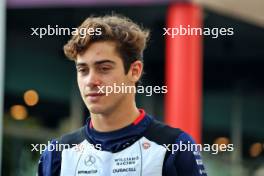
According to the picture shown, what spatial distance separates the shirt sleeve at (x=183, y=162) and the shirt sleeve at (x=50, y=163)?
214mm

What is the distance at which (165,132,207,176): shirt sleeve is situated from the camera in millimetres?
1309

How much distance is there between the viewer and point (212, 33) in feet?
5.83

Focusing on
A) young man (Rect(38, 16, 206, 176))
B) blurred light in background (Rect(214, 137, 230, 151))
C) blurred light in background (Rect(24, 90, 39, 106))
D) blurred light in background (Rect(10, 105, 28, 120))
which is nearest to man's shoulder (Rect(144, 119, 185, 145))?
young man (Rect(38, 16, 206, 176))

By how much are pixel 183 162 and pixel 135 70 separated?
218 mm

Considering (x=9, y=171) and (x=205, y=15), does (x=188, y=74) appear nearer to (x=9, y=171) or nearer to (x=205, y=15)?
(x=205, y=15)

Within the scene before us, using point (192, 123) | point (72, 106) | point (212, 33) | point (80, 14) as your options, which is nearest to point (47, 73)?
point (72, 106)

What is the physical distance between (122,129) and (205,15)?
87cm

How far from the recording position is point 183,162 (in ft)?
4.33

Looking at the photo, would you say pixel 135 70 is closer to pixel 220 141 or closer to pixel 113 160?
pixel 113 160

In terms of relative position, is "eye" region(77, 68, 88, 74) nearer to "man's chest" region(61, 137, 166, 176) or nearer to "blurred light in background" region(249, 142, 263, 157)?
"man's chest" region(61, 137, 166, 176)

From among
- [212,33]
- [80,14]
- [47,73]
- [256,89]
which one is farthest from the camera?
[256,89]

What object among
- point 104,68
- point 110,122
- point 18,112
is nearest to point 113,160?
point 110,122

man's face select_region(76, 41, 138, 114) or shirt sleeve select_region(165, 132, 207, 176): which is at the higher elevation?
man's face select_region(76, 41, 138, 114)
